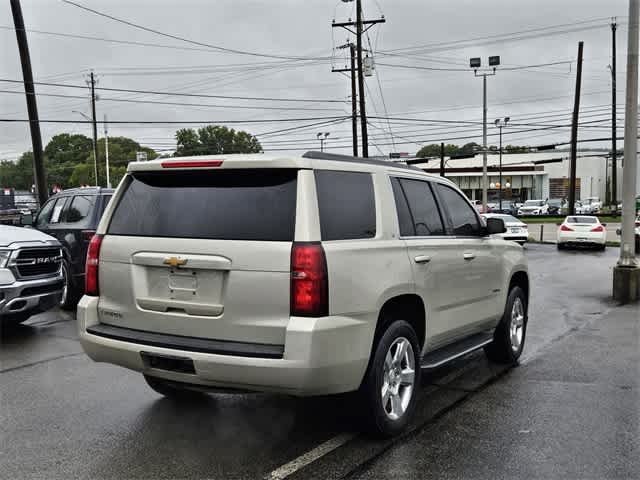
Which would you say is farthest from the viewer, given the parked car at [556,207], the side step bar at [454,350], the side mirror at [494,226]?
the parked car at [556,207]

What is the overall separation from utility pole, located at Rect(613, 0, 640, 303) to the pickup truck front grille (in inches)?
360

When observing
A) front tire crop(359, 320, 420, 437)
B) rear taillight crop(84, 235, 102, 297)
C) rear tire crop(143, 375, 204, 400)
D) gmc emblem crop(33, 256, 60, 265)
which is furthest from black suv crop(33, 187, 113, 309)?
front tire crop(359, 320, 420, 437)

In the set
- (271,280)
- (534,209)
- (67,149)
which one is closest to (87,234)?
(271,280)

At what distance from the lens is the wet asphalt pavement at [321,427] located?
12.7ft

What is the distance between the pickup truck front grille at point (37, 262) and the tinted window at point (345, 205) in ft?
16.4

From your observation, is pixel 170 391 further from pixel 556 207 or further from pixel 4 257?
pixel 556 207

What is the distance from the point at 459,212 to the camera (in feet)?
18.8

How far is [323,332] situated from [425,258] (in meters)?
1.33

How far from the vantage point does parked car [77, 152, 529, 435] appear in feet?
12.3

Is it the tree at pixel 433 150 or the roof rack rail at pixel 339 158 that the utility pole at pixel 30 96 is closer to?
the roof rack rail at pixel 339 158

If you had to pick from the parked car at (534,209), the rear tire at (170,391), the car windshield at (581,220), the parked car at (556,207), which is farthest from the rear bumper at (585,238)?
the parked car at (556,207)

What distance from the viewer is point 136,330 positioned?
422 cm

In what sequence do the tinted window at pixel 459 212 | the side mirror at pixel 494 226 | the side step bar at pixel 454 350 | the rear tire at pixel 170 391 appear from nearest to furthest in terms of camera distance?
1. the side step bar at pixel 454 350
2. the rear tire at pixel 170 391
3. the tinted window at pixel 459 212
4. the side mirror at pixel 494 226

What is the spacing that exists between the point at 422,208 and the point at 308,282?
1.69 meters
